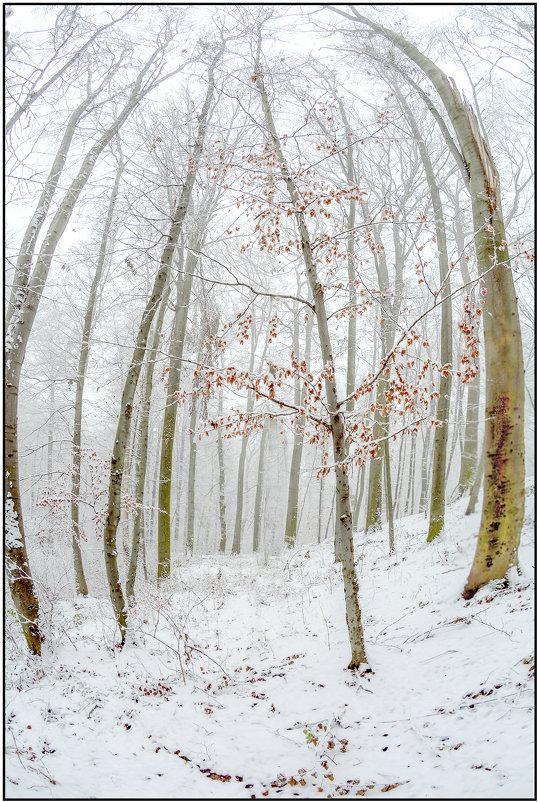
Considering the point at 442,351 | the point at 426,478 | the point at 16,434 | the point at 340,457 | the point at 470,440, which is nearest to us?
the point at 470,440

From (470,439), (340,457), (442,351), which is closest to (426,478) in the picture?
(442,351)

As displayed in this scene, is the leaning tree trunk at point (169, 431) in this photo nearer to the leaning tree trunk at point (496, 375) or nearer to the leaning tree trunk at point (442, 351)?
the leaning tree trunk at point (442, 351)

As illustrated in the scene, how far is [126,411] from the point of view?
5672 millimetres

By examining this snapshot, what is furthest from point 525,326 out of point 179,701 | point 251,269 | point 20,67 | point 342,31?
point 251,269

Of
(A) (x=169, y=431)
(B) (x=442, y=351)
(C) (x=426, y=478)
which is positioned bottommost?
(C) (x=426, y=478)

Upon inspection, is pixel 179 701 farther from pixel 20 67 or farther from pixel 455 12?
pixel 455 12

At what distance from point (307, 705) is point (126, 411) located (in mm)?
4122

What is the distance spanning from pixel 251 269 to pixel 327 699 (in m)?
10.7

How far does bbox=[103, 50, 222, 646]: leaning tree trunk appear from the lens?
547 centimetres

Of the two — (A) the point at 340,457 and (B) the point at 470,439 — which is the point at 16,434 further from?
(B) the point at 470,439

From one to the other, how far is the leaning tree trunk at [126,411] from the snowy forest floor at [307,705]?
638 millimetres

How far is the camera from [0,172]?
14.0ft

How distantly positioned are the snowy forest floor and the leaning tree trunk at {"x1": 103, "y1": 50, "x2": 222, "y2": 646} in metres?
0.64

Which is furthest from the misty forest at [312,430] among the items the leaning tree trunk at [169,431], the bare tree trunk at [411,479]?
the bare tree trunk at [411,479]
